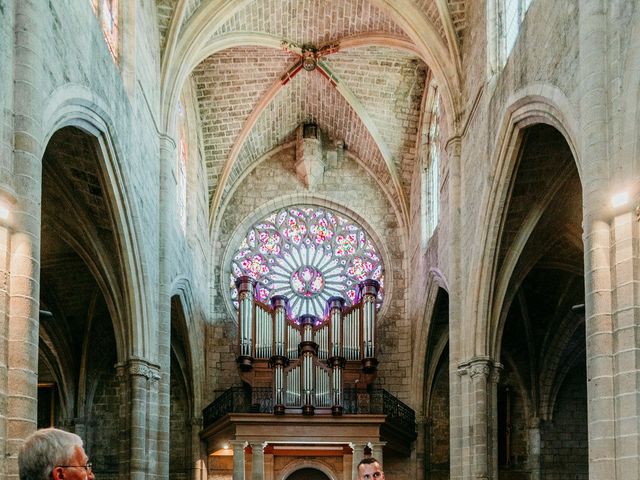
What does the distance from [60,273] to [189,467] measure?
22.2 ft

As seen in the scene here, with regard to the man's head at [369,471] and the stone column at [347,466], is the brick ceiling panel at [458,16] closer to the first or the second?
the stone column at [347,466]

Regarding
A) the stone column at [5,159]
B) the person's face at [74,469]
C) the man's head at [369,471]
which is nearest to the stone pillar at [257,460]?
the stone column at [5,159]

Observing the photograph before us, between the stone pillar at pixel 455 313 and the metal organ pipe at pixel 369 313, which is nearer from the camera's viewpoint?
the stone pillar at pixel 455 313

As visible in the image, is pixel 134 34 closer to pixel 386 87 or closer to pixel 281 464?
pixel 386 87

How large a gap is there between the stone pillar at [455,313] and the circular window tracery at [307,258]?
28.9 ft

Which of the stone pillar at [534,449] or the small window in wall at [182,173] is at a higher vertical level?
the small window in wall at [182,173]

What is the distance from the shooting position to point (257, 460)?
76.9ft

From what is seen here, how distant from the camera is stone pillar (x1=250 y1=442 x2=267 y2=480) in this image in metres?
23.3

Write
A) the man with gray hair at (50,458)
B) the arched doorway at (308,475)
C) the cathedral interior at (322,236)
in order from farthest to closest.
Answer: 1. the arched doorway at (308,475)
2. the cathedral interior at (322,236)
3. the man with gray hair at (50,458)

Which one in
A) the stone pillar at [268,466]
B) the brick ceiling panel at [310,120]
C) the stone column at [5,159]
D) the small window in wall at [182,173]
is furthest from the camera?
the brick ceiling panel at [310,120]

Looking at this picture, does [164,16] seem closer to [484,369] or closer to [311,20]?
[311,20]

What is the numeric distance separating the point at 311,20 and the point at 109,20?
804 cm

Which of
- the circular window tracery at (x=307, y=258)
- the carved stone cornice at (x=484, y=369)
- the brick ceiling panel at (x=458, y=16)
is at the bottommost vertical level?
the carved stone cornice at (x=484, y=369)

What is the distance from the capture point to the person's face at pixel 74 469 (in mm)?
3688
